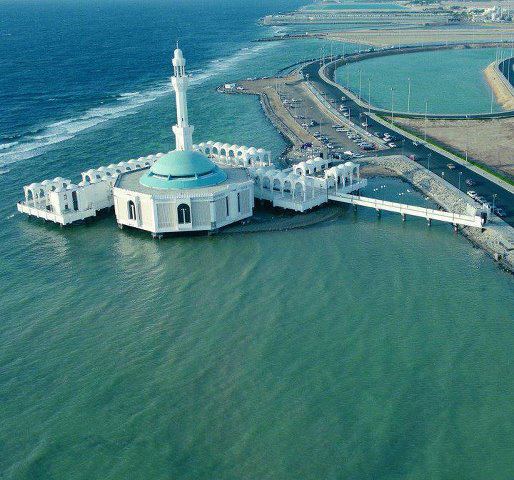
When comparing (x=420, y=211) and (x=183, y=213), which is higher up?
(x=183, y=213)

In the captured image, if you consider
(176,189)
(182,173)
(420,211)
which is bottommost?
(420,211)

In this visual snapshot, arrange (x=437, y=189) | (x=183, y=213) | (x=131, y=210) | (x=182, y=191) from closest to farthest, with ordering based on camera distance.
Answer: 1. (x=183, y=213)
2. (x=182, y=191)
3. (x=131, y=210)
4. (x=437, y=189)

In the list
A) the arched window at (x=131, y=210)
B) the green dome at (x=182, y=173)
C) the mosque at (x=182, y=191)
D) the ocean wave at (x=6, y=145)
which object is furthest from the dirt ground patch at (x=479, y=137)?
the ocean wave at (x=6, y=145)

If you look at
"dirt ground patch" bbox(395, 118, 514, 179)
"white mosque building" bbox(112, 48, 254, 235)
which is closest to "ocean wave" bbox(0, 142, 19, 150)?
"white mosque building" bbox(112, 48, 254, 235)

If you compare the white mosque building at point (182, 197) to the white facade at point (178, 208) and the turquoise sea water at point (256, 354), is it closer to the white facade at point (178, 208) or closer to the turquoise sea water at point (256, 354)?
the white facade at point (178, 208)

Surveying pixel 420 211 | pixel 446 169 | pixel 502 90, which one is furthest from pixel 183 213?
pixel 502 90

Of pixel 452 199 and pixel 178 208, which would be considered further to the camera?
pixel 452 199

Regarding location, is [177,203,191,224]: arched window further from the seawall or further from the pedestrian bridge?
the seawall

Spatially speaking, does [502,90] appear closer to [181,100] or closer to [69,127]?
[69,127]
